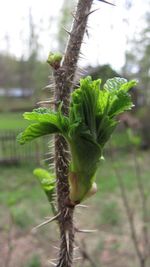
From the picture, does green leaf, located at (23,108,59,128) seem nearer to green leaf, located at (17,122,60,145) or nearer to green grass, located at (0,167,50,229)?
green leaf, located at (17,122,60,145)

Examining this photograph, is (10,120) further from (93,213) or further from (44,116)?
(44,116)

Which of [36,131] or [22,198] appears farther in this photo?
[22,198]

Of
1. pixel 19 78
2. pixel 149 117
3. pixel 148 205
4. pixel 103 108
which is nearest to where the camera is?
pixel 103 108

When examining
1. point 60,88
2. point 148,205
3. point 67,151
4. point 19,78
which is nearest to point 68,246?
point 67,151

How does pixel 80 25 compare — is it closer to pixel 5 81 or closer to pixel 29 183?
pixel 29 183

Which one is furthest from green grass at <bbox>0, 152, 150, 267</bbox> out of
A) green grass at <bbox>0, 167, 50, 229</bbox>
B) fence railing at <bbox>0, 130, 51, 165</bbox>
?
fence railing at <bbox>0, 130, 51, 165</bbox>

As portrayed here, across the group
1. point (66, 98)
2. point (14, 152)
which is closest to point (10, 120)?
point (14, 152)

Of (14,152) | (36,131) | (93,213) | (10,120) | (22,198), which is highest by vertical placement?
(10,120)
